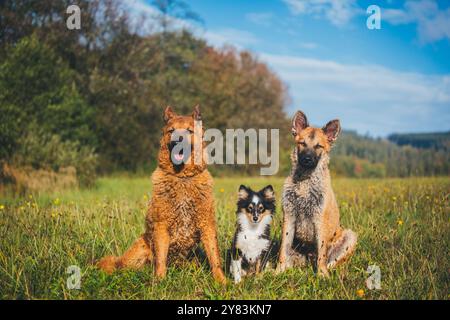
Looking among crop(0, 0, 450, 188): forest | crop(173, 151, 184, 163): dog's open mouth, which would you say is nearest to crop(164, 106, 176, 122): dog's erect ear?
crop(173, 151, 184, 163): dog's open mouth

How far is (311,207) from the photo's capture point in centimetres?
573

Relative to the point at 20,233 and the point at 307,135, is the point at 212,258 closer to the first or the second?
the point at 307,135

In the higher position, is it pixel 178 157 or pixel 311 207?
pixel 178 157

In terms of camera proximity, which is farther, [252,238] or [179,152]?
[252,238]

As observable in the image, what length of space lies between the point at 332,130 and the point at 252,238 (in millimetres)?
1735

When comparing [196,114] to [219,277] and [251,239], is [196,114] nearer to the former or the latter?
[251,239]

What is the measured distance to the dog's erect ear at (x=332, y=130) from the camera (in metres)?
5.71

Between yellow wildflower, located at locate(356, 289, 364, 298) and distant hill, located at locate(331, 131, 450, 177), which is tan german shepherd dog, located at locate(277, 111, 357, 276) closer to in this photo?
yellow wildflower, located at locate(356, 289, 364, 298)

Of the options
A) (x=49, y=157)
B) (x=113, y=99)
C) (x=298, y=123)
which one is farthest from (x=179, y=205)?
(x=113, y=99)

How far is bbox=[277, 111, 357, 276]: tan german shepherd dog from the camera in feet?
18.6

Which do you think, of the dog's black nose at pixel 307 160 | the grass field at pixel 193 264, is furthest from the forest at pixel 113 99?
the dog's black nose at pixel 307 160

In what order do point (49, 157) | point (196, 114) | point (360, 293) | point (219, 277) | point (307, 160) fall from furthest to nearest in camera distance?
point (49, 157) → point (307, 160) → point (196, 114) → point (219, 277) → point (360, 293)

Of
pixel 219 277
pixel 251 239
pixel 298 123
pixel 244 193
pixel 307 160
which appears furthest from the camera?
pixel 298 123
